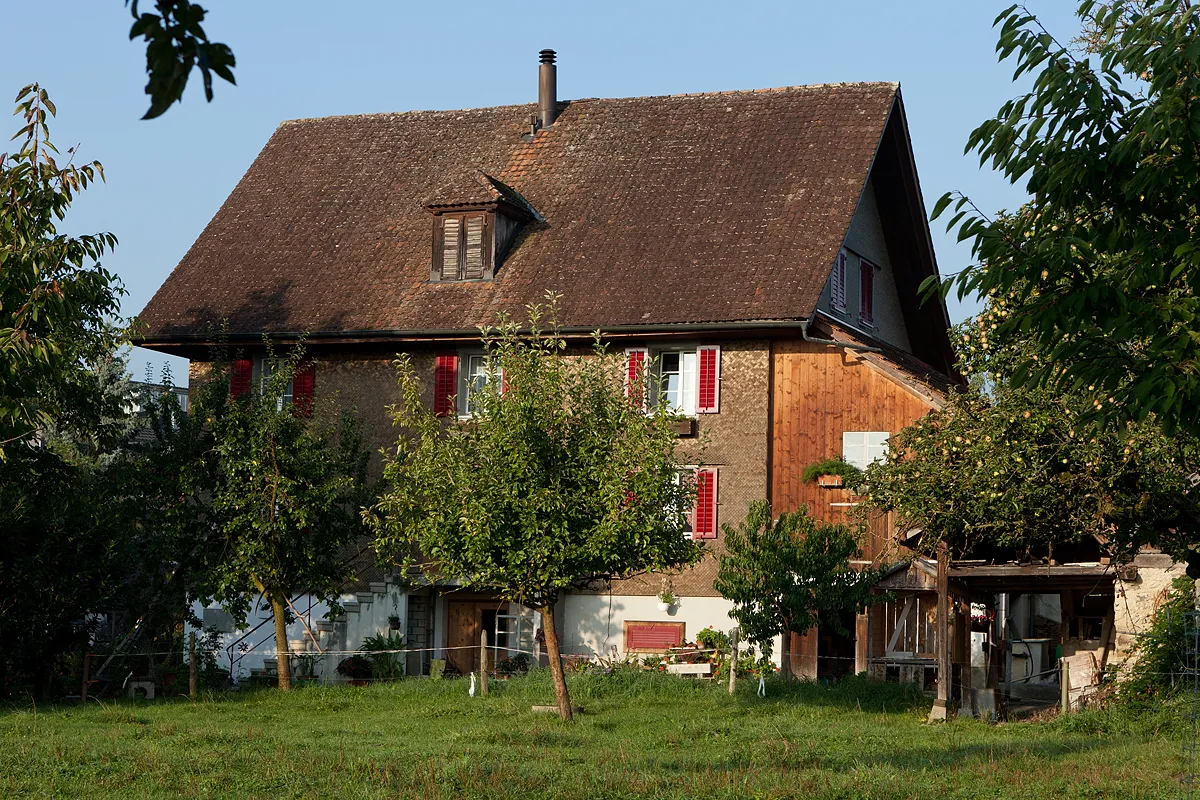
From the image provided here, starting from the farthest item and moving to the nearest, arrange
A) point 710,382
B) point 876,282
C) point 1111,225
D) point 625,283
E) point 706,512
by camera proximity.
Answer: point 876,282 < point 625,283 < point 706,512 < point 710,382 < point 1111,225

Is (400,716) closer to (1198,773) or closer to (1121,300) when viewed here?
(1198,773)

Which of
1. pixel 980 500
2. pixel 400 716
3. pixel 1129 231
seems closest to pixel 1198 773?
pixel 980 500

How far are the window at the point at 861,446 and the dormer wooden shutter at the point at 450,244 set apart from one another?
8.77 m

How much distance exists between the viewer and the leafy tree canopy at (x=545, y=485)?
2023 centimetres

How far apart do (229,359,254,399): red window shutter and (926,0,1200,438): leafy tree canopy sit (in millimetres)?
23573

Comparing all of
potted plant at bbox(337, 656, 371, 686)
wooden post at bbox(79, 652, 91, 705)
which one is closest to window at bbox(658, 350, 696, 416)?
potted plant at bbox(337, 656, 371, 686)

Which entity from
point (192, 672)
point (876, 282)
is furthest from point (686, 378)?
point (192, 672)

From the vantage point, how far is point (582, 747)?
17422mm

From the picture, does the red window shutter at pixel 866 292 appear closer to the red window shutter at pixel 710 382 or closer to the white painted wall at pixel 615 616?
the red window shutter at pixel 710 382

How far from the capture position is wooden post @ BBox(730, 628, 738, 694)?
24469 mm

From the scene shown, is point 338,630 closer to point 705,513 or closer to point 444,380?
point 444,380

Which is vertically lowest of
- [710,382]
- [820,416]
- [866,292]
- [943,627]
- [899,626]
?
[899,626]

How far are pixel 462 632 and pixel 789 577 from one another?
8.75 m

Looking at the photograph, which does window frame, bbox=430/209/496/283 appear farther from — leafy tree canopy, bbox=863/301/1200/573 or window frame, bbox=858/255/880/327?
leafy tree canopy, bbox=863/301/1200/573
